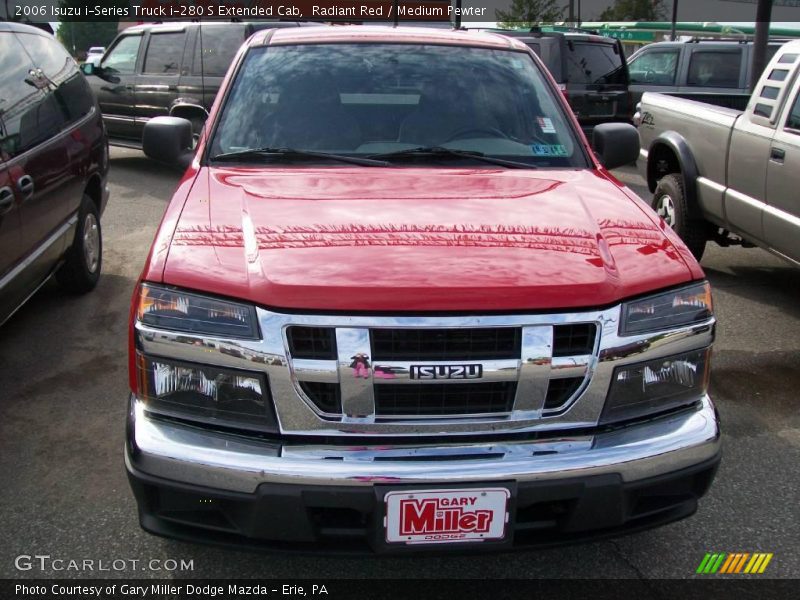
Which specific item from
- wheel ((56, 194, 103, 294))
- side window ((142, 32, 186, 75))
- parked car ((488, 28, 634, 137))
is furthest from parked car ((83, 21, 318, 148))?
wheel ((56, 194, 103, 294))

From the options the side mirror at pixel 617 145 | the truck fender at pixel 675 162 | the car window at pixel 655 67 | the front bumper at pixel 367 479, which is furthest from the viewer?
the car window at pixel 655 67

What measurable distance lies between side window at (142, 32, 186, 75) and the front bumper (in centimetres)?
891

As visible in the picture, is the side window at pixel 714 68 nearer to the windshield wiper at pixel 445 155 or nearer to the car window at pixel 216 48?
the car window at pixel 216 48

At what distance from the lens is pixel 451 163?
3.28 meters

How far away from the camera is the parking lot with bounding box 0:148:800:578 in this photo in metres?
2.72

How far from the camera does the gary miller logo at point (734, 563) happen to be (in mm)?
2729

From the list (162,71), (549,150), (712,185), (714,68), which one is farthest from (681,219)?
(714,68)

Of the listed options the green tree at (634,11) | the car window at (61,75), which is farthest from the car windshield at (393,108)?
the green tree at (634,11)

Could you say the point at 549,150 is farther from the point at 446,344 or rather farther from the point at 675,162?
the point at 675,162

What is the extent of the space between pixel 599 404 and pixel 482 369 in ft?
1.21

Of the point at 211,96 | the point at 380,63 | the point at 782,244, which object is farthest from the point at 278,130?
the point at 211,96

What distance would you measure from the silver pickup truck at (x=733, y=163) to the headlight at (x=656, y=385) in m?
2.96

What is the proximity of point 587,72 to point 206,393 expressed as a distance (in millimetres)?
9887
